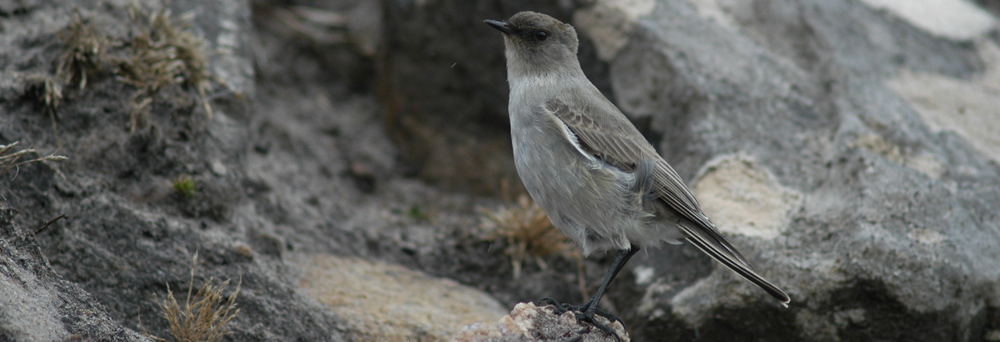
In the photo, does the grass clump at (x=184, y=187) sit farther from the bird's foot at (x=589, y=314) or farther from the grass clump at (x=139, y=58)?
the bird's foot at (x=589, y=314)

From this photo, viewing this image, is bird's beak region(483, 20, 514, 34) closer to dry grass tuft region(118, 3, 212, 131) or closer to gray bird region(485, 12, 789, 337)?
gray bird region(485, 12, 789, 337)

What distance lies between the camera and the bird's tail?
12.7 feet

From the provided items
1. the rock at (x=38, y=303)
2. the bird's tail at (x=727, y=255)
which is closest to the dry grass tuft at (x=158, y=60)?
the rock at (x=38, y=303)

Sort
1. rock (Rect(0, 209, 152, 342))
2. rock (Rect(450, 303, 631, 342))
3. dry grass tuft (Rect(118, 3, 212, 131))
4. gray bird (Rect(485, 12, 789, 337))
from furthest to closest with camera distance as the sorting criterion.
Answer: dry grass tuft (Rect(118, 3, 212, 131)), gray bird (Rect(485, 12, 789, 337)), rock (Rect(450, 303, 631, 342)), rock (Rect(0, 209, 152, 342))

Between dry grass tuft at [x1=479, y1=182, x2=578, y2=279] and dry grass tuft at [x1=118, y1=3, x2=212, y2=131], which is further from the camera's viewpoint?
dry grass tuft at [x1=479, y1=182, x2=578, y2=279]

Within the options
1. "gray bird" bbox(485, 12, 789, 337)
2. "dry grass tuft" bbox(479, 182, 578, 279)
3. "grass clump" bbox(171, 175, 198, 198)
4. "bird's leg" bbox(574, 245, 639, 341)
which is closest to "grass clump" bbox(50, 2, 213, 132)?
"grass clump" bbox(171, 175, 198, 198)

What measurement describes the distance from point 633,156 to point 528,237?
5.89ft

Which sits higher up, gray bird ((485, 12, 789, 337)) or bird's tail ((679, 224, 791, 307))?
gray bird ((485, 12, 789, 337))

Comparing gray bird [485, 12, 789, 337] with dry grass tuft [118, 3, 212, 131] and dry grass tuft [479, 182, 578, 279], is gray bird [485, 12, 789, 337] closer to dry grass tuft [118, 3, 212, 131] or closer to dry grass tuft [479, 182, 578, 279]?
dry grass tuft [479, 182, 578, 279]

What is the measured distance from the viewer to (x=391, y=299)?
4977mm

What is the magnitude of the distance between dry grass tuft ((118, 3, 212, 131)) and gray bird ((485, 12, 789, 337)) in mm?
2605

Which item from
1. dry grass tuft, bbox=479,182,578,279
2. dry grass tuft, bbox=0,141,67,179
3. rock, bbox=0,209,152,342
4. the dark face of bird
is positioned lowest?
dry grass tuft, bbox=479,182,578,279

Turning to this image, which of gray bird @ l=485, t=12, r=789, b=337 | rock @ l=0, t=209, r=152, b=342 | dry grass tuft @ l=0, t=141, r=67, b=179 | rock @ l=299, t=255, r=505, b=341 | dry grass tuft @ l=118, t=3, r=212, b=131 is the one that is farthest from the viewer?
dry grass tuft @ l=118, t=3, r=212, b=131

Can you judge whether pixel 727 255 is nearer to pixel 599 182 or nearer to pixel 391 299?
pixel 599 182
